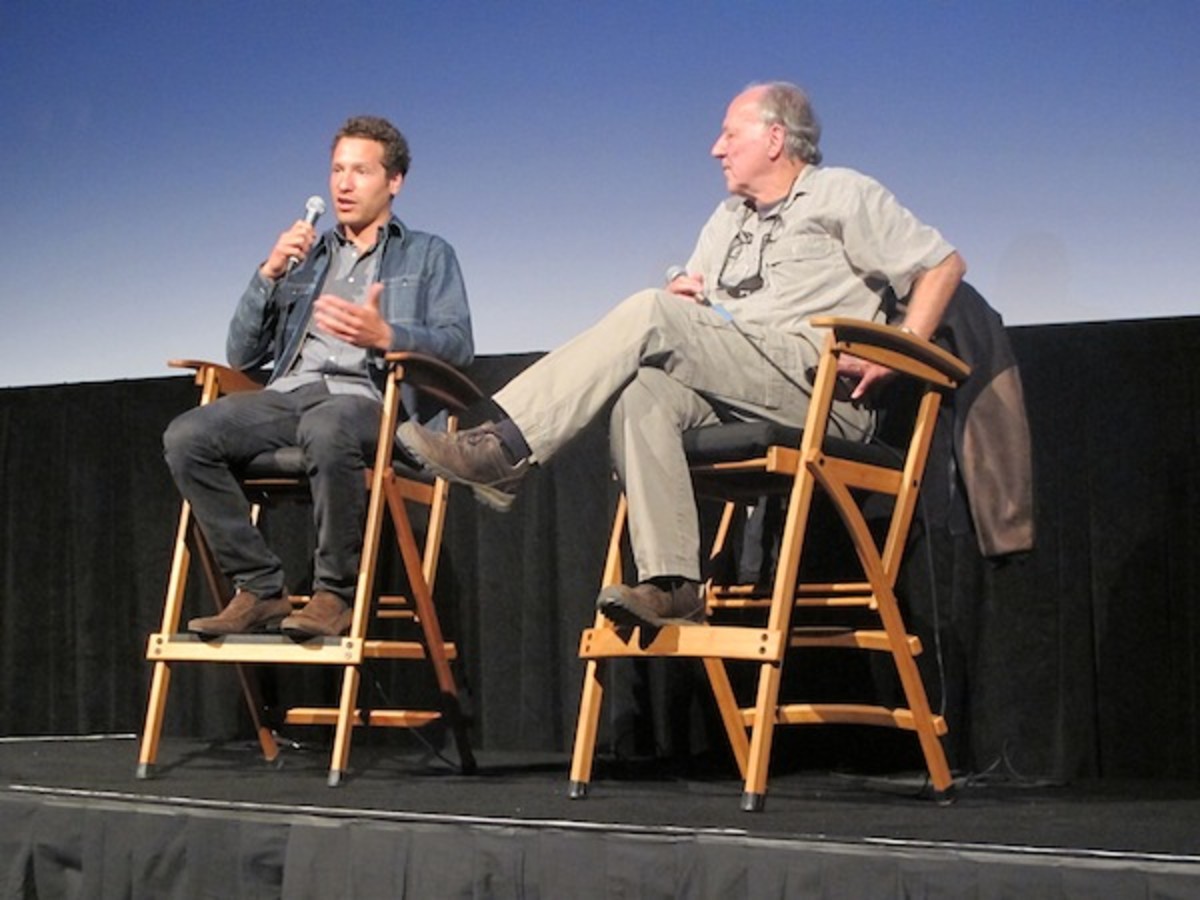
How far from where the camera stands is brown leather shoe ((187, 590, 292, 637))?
2.72 meters

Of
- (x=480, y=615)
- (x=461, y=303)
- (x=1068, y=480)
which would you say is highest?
(x=461, y=303)

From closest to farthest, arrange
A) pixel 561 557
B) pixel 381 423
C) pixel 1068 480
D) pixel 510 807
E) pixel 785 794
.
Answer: pixel 510 807
pixel 785 794
pixel 381 423
pixel 1068 480
pixel 561 557

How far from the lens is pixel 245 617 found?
109 inches

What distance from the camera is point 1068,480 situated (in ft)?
9.68

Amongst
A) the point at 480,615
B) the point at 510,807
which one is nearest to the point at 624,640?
the point at 510,807

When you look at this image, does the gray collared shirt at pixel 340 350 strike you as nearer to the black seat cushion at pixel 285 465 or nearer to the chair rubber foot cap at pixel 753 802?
the black seat cushion at pixel 285 465

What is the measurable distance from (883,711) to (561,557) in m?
1.02

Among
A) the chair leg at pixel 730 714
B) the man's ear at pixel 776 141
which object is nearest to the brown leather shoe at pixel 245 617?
the chair leg at pixel 730 714

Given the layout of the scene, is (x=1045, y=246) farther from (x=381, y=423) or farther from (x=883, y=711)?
(x=381, y=423)

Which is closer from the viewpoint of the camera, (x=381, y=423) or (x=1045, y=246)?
(x=381, y=423)

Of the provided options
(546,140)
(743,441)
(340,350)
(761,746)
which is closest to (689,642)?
(761,746)

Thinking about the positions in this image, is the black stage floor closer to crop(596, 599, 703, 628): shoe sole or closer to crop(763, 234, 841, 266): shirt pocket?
crop(596, 599, 703, 628): shoe sole

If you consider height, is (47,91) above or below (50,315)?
above

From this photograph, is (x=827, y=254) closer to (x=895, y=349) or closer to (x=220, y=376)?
(x=895, y=349)
